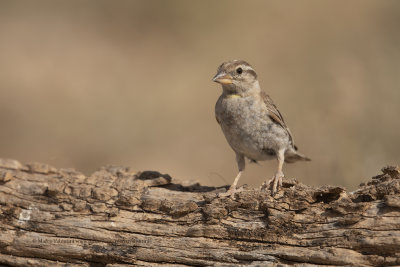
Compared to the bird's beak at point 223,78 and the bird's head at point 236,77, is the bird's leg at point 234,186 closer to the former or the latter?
the bird's head at point 236,77

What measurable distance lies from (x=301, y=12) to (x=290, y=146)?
29.5 feet

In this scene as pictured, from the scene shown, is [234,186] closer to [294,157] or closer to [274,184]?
[274,184]

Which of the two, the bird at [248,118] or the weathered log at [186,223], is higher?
the bird at [248,118]

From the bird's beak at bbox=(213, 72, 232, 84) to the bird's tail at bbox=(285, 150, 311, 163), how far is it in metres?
1.17

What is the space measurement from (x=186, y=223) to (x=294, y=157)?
2.24 m

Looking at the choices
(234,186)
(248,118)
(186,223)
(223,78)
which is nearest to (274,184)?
(234,186)

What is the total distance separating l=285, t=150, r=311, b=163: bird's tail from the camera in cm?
703

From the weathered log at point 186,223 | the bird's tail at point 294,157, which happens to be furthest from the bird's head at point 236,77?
the weathered log at point 186,223

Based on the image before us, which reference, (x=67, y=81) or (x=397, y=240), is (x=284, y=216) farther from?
(x=67, y=81)

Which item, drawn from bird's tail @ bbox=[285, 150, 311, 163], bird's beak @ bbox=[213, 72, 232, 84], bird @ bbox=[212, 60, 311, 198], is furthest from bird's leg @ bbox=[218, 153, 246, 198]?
bird's beak @ bbox=[213, 72, 232, 84]

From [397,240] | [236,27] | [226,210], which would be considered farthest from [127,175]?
[236,27]

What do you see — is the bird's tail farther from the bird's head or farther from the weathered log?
the weathered log

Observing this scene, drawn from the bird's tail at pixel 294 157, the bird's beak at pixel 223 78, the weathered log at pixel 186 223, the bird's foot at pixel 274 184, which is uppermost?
the bird's beak at pixel 223 78

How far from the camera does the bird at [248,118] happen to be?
6.50m
